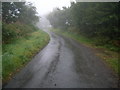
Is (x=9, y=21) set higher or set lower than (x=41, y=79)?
higher

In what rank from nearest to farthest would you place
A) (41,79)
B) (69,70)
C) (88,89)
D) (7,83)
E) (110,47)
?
(88,89) → (7,83) → (41,79) → (69,70) → (110,47)

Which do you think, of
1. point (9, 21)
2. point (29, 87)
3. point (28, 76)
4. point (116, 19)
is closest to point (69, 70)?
point (28, 76)

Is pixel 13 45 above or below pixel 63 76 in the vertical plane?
above

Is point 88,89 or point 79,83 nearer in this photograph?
point 88,89

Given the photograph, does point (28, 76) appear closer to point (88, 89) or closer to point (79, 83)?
point (79, 83)

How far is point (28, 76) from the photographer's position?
8.48 m

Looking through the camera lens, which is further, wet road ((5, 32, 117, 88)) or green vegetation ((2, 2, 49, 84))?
green vegetation ((2, 2, 49, 84))

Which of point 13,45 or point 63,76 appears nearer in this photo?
point 63,76

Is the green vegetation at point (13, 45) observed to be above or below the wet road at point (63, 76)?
above

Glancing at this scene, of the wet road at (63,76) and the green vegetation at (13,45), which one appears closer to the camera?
the wet road at (63,76)

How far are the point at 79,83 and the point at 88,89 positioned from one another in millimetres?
777

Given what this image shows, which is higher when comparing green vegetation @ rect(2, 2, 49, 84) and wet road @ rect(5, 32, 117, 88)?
green vegetation @ rect(2, 2, 49, 84)

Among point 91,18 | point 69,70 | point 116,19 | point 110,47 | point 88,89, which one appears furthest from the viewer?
point 91,18

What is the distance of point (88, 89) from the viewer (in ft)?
22.7
